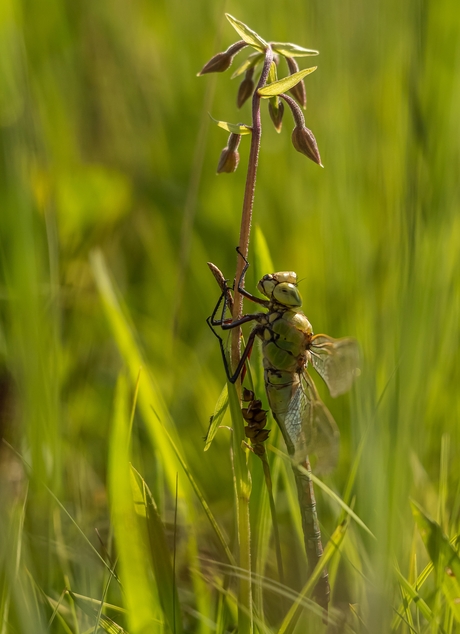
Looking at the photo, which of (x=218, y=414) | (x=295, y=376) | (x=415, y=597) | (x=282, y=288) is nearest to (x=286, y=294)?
(x=282, y=288)

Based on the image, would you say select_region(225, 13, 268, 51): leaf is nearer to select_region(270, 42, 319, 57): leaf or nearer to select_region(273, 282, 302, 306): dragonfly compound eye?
select_region(270, 42, 319, 57): leaf

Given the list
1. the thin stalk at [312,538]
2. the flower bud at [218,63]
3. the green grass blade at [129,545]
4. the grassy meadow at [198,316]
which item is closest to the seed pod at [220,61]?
the flower bud at [218,63]

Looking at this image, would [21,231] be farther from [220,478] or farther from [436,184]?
[436,184]

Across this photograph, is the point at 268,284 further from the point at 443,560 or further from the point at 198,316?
the point at 198,316

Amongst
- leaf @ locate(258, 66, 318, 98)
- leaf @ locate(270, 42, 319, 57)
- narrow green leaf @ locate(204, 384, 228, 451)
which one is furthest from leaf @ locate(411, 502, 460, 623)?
leaf @ locate(270, 42, 319, 57)

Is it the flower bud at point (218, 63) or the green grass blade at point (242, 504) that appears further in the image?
the flower bud at point (218, 63)

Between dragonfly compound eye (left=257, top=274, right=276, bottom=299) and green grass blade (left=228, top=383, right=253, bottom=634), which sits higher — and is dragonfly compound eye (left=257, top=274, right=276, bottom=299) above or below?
above

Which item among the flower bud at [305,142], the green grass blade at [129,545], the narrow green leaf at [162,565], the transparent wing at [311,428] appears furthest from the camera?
the transparent wing at [311,428]

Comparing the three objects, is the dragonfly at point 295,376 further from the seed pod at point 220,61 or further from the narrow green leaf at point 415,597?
the seed pod at point 220,61

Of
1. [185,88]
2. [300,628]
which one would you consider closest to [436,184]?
[300,628]
